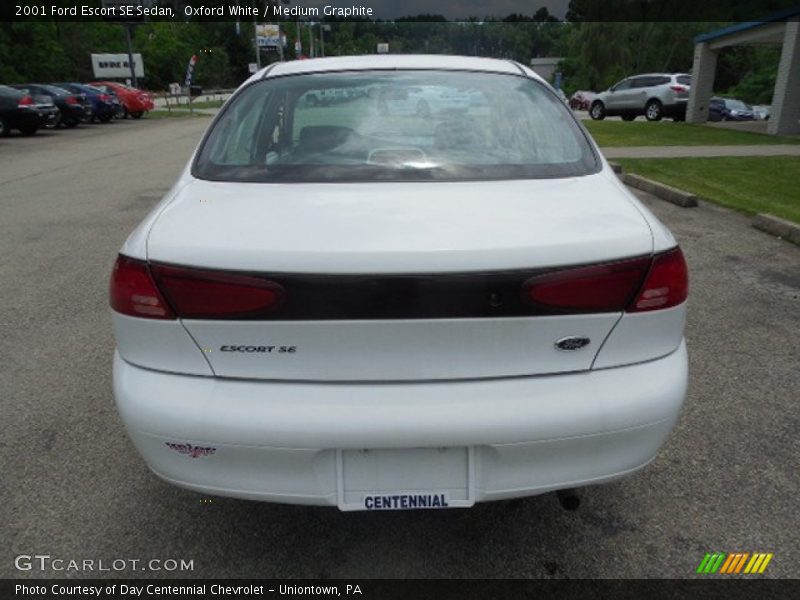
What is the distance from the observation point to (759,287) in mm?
5066

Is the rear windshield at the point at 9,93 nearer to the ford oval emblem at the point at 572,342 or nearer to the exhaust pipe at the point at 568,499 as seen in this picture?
the exhaust pipe at the point at 568,499

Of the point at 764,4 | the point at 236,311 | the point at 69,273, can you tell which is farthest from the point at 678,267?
the point at 764,4

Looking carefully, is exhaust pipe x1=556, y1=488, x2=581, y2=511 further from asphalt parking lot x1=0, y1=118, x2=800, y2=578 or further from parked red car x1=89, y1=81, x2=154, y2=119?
parked red car x1=89, y1=81, x2=154, y2=119

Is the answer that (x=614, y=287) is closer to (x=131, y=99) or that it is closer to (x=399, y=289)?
(x=399, y=289)

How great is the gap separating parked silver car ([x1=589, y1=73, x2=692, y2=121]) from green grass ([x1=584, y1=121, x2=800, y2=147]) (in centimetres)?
484

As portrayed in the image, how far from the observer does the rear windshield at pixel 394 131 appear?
2.46m

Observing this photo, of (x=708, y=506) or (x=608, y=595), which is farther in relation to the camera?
(x=708, y=506)

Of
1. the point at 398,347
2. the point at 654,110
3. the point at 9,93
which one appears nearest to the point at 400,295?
the point at 398,347

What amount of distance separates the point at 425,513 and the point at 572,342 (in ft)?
3.37

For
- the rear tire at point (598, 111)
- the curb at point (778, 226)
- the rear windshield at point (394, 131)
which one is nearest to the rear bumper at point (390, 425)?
the rear windshield at point (394, 131)

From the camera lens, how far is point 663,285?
78.5 inches

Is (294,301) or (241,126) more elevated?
(241,126)

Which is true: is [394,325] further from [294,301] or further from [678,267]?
[678,267]

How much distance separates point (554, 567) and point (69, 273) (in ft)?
16.3
